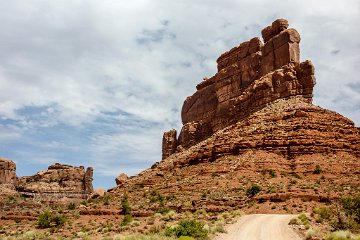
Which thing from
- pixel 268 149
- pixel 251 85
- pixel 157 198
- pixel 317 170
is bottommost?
pixel 157 198

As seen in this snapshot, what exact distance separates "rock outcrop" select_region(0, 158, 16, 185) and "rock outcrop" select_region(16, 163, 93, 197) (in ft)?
7.57

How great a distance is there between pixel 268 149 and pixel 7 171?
79.9 meters

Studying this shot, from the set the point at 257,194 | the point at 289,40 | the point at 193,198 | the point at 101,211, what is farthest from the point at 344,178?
the point at 289,40

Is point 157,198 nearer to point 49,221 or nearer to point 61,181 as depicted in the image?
point 49,221

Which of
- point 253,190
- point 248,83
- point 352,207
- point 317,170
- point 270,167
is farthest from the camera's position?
point 248,83

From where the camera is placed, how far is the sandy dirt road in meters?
21.6

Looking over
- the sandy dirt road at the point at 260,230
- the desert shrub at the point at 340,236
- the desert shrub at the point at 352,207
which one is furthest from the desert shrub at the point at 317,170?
the desert shrub at the point at 340,236

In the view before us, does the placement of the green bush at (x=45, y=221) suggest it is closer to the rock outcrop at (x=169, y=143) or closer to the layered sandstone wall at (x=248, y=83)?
the layered sandstone wall at (x=248, y=83)

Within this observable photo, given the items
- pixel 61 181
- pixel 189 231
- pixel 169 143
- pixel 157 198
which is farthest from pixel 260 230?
pixel 61 181

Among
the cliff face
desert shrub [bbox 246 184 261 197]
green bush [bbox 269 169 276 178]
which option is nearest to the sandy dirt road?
desert shrub [bbox 246 184 261 197]

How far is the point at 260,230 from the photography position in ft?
78.7

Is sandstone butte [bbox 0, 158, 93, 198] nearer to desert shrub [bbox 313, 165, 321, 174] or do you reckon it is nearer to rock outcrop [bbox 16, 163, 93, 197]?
rock outcrop [bbox 16, 163, 93, 197]

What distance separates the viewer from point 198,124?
9462 centimetres

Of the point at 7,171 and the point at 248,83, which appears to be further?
the point at 7,171
